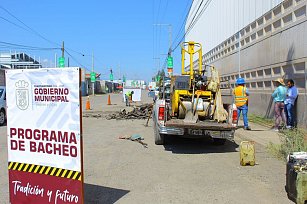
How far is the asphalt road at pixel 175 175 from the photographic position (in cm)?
555

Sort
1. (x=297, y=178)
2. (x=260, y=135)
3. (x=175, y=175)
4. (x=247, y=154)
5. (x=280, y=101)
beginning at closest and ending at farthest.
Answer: (x=297, y=178)
(x=175, y=175)
(x=247, y=154)
(x=260, y=135)
(x=280, y=101)

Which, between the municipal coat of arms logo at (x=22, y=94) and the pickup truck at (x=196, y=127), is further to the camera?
the pickup truck at (x=196, y=127)

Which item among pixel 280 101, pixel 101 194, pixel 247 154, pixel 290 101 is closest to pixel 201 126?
pixel 247 154

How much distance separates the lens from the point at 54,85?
4578mm

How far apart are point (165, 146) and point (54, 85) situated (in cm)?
598

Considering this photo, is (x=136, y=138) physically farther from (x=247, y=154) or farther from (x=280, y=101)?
(x=280, y=101)

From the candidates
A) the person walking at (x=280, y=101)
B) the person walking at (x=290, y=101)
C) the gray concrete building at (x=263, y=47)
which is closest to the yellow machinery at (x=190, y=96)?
the gray concrete building at (x=263, y=47)

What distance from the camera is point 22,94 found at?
483 centimetres

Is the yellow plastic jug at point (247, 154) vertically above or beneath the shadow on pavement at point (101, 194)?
above

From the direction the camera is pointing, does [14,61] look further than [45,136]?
Yes

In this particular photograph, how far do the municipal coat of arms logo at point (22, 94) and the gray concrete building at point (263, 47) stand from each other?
276 inches

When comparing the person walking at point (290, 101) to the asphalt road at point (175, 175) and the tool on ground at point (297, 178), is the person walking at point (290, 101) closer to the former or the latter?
Answer: the asphalt road at point (175, 175)

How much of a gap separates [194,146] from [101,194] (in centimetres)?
500

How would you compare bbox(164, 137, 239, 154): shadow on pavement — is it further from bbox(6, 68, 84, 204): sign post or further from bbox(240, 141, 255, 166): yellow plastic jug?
bbox(6, 68, 84, 204): sign post
